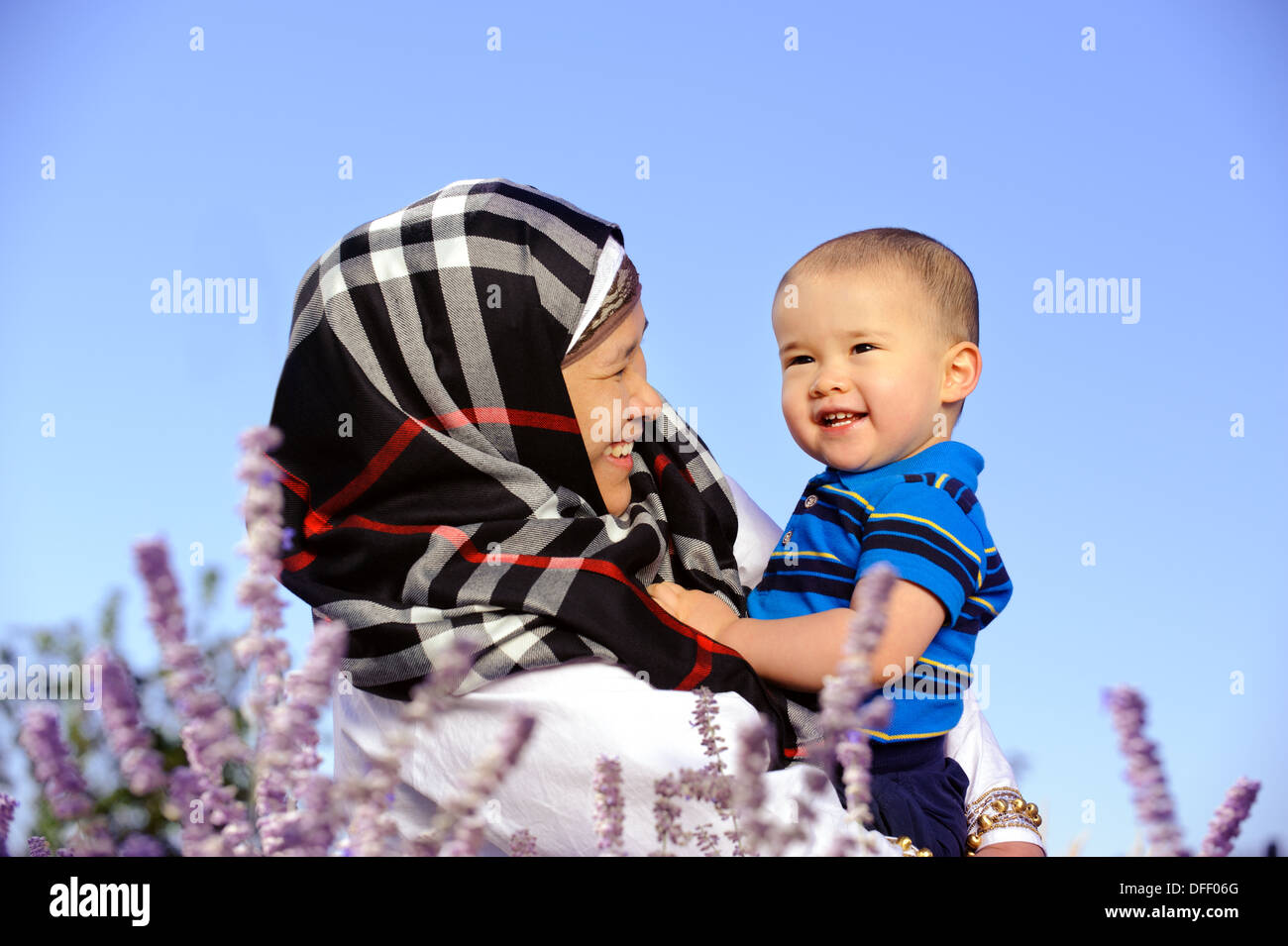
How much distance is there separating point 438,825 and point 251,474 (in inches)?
18.9

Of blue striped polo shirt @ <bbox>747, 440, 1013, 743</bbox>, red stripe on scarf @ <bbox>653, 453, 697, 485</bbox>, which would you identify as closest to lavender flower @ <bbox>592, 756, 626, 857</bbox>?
blue striped polo shirt @ <bbox>747, 440, 1013, 743</bbox>

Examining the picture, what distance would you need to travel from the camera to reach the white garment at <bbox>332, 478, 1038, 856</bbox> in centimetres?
164

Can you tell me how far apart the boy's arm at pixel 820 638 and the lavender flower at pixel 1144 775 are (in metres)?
0.72

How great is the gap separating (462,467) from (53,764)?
102 cm

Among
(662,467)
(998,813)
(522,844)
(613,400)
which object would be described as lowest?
(998,813)

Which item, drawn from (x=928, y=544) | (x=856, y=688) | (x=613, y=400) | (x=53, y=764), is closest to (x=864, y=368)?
(x=928, y=544)

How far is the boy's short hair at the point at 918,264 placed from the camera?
2.16 meters

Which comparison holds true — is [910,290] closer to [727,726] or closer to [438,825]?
[727,726]

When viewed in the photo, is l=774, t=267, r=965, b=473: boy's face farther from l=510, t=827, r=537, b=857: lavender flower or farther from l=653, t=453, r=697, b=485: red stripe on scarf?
l=510, t=827, r=537, b=857: lavender flower

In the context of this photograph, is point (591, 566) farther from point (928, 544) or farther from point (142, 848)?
point (142, 848)

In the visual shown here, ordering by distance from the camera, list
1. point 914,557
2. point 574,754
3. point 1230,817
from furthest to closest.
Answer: point 914,557 → point 574,754 → point 1230,817

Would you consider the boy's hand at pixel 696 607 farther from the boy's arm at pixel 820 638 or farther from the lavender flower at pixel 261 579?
the lavender flower at pixel 261 579

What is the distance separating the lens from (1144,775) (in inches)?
41.1
